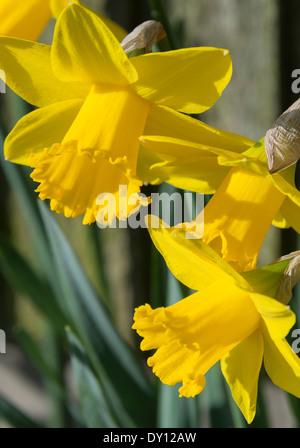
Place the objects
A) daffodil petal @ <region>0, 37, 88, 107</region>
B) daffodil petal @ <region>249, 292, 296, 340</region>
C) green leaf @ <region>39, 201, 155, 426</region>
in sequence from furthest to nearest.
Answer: green leaf @ <region>39, 201, 155, 426</region>
daffodil petal @ <region>0, 37, 88, 107</region>
daffodil petal @ <region>249, 292, 296, 340</region>

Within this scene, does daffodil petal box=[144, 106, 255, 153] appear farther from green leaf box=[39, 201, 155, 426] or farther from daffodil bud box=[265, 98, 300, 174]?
green leaf box=[39, 201, 155, 426]

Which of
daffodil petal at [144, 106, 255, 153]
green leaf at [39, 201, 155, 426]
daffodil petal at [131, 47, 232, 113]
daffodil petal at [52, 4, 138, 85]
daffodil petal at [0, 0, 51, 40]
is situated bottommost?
green leaf at [39, 201, 155, 426]

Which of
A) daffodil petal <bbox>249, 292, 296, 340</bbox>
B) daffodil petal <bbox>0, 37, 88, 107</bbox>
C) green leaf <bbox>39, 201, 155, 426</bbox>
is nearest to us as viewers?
daffodil petal <bbox>249, 292, 296, 340</bbox>

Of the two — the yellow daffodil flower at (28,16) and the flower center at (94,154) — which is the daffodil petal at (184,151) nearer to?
the flower center at (94,154)

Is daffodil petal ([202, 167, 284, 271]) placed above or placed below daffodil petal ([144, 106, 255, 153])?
below

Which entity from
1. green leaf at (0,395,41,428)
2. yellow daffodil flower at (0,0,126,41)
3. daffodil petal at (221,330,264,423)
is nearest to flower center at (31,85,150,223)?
yellow daffodil flower at (0,0,126,41)

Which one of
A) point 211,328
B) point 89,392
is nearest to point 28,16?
point 211,328

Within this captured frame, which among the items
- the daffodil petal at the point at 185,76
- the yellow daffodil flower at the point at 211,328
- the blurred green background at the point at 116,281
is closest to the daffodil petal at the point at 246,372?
the yellow daffodil flower at the point at 211,328
